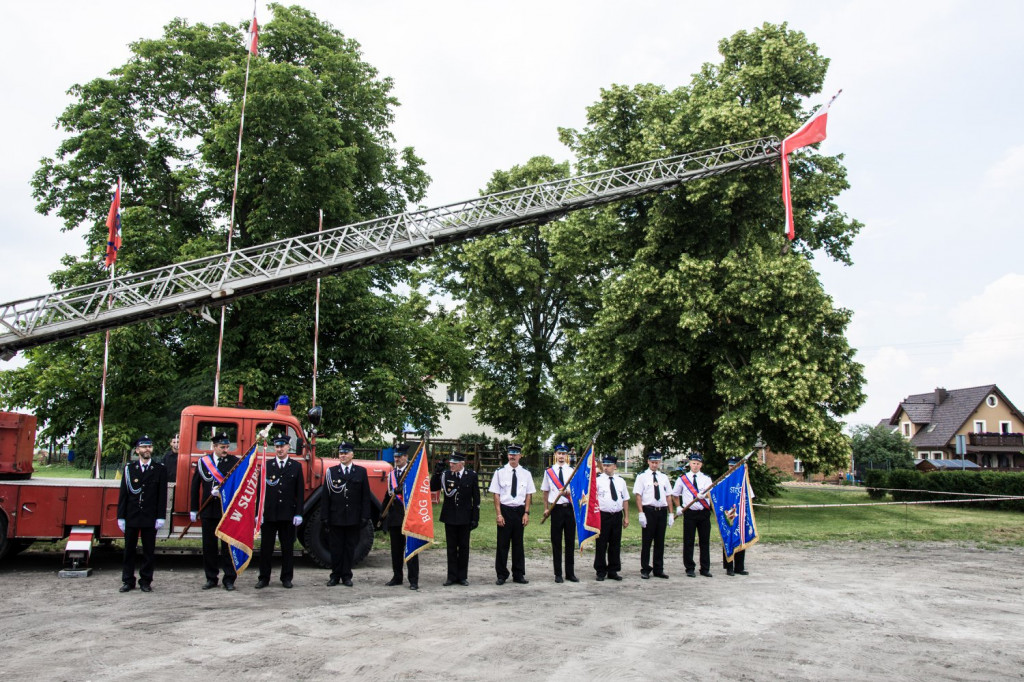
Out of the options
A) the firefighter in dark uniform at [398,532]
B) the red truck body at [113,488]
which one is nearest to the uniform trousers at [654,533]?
the firefighter in dark uniform at [398,532]

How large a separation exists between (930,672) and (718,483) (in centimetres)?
617

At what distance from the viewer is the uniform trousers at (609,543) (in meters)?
11.5

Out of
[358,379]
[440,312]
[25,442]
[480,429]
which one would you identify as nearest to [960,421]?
[480,429]

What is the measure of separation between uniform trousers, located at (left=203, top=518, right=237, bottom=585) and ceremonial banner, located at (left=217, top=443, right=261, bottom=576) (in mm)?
96

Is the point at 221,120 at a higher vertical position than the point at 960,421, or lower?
higher

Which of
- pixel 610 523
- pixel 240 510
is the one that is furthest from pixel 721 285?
pixel 240 510

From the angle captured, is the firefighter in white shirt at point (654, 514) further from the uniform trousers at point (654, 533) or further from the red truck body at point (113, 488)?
the red truck body at point (113, 488)

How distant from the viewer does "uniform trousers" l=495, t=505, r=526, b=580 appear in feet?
35.9

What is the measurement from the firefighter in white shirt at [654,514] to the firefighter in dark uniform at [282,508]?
5288 mm

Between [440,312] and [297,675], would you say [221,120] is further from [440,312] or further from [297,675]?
[297,675]

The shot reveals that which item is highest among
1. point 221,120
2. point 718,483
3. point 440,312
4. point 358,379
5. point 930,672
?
point 221,120

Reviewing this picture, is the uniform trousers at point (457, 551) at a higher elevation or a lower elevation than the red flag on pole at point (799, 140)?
lower

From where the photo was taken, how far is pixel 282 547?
1038cm

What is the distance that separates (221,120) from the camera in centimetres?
2228
